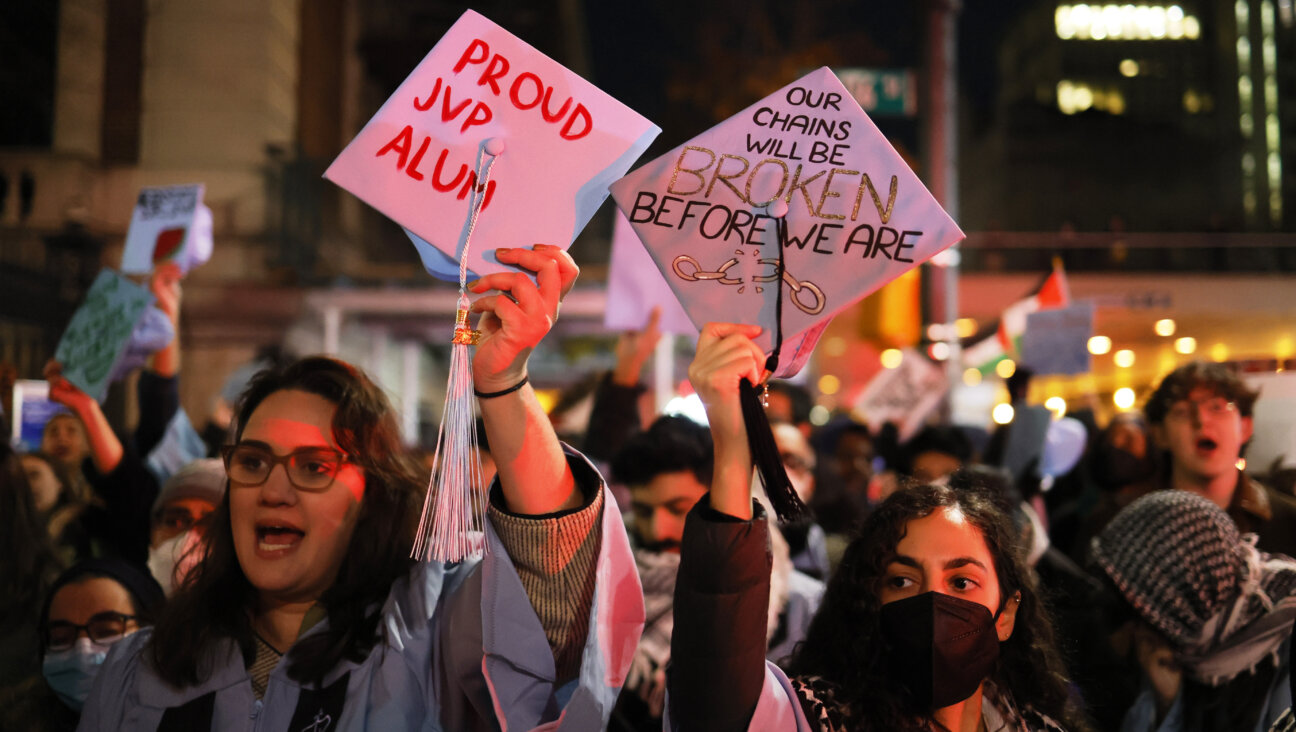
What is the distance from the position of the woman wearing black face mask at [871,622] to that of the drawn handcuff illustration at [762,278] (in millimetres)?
105

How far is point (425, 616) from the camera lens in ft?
5.99

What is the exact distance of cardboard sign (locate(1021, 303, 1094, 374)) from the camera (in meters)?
5.23

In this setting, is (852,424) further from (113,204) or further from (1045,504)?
(113,204)

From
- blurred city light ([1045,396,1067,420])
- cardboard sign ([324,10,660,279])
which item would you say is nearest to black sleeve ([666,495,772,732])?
cardboard sign ([324,10,660,279])

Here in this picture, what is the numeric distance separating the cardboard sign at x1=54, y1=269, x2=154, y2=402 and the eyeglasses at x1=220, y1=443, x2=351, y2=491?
64.6 inches

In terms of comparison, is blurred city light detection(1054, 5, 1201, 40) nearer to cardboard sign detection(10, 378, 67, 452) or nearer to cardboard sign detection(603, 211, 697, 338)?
cardboard sign detection(10, 378, 67, 452)

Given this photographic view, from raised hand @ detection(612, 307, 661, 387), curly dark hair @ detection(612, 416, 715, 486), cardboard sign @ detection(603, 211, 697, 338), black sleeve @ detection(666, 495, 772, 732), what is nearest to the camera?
black sleeve @ detection(666, 495, 772, 732)

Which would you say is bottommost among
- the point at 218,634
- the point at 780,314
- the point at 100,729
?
the point at 100,729

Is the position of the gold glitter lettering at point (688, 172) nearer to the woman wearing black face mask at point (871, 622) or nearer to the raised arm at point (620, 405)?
the woman wearing black face mask at point (871, 622)

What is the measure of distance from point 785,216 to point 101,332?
8.48 ft

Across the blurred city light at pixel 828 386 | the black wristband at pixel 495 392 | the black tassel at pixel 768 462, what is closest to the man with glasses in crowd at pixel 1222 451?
the black tassel at pixel 768 462

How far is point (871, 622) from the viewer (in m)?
1.90

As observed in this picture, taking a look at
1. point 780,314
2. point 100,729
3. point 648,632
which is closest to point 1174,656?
point 648,632

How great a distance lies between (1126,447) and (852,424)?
2291mm
